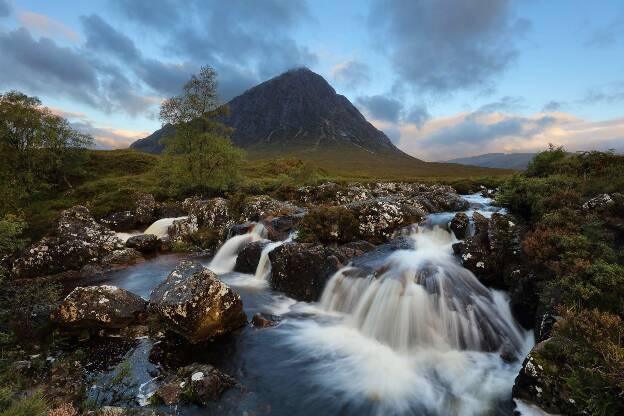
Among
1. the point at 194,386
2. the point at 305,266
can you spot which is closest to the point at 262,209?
the point at 305,266

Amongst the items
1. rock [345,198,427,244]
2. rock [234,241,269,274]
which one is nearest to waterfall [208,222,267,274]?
rock [234,241,269,274]

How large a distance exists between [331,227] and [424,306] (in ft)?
27.2

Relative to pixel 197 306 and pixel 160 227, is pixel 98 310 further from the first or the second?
pixel 160 227

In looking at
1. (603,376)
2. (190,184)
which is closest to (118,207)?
(190,184)

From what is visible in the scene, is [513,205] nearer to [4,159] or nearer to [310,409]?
[310,409]

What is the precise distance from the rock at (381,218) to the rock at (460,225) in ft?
8.67

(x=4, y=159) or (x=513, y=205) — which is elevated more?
(x=4, y=159)

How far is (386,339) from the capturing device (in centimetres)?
1198

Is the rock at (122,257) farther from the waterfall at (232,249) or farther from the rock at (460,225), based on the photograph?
the rock at (460,225)

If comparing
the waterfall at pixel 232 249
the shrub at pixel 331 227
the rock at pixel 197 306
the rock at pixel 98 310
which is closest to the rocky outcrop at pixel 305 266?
the shrub at pixel 331 227

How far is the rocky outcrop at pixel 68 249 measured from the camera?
758 inches

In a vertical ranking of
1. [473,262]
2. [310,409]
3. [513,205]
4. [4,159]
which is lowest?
[310,409]

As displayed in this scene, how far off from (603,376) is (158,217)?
1288 inches

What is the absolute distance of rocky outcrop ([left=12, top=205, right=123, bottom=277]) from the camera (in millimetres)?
19266
